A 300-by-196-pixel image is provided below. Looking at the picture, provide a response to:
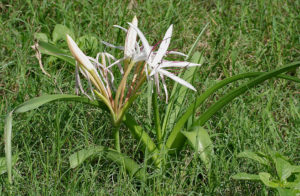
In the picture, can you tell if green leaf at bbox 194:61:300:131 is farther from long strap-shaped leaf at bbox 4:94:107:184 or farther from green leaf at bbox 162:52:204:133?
long strap-shaped leaf at bbox 4:94:107:184

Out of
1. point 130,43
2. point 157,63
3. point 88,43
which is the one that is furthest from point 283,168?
point 88,43

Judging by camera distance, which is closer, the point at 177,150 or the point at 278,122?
the point at 177,150

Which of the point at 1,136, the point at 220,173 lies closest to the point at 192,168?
the point at 220,173

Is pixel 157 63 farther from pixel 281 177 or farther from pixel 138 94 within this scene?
pixel 281 177

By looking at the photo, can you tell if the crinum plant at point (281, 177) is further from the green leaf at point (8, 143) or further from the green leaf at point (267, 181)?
the green leaf at point (8, 143)

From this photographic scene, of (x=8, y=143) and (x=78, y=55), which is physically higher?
(x=78, y=55)

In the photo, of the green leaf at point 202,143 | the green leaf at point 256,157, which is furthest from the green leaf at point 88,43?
the green leaf at point 256,157

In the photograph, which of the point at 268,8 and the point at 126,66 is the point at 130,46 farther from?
the point at 268,8
